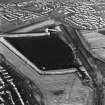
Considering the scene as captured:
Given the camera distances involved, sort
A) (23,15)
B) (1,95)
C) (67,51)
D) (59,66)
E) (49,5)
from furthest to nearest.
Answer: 1. (49,5)
2. (23,15)
3. (67,51)
4. (59,66)
5. (1,95)

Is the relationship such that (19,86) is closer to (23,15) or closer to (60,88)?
(60,88)

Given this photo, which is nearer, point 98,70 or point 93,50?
point 98,70

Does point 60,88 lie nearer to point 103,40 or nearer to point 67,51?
point 67,51

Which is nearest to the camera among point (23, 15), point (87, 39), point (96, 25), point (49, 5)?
point (87, 39)

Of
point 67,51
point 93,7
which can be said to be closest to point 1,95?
point 67,51

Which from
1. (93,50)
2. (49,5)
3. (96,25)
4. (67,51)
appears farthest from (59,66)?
(49,5)

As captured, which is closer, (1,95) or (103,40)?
(1,95)
